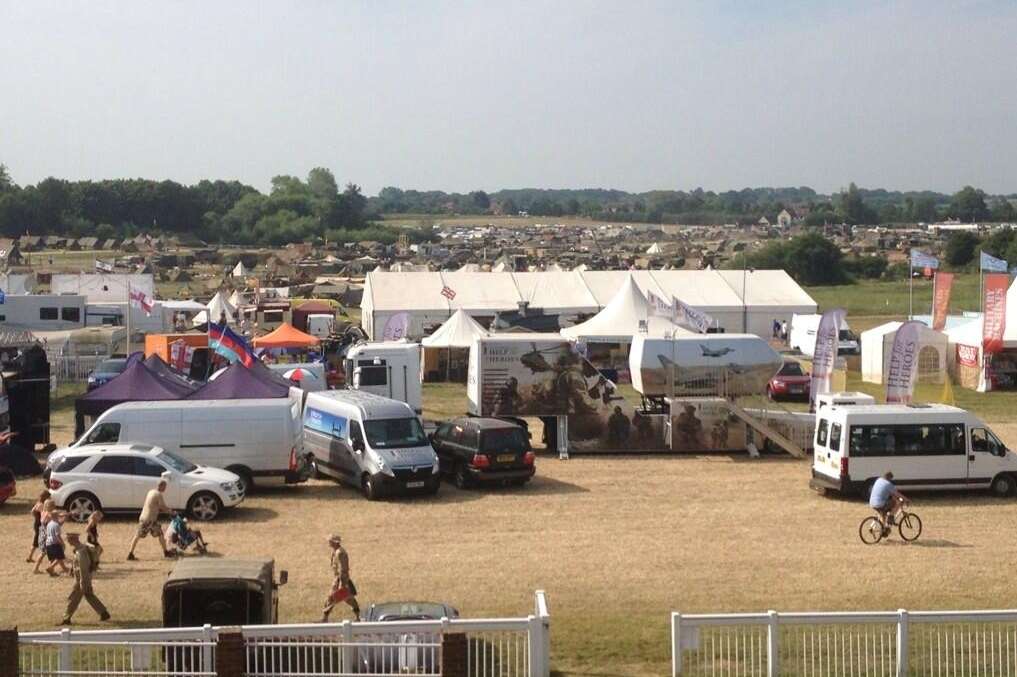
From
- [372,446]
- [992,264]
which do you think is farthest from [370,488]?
[992,264]

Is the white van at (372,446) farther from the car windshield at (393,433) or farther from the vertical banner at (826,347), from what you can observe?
the vertical banner at (826,347)

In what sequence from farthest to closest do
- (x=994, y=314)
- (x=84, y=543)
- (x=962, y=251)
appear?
(x=962, y=251)
(x=994, y=314)
(x=84, y=543)

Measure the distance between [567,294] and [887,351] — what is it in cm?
1378

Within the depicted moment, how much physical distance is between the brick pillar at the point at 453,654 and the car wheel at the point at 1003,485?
45.6 ft

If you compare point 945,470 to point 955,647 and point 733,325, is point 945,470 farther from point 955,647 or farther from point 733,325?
point 733,325

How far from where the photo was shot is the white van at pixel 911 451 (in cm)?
2161

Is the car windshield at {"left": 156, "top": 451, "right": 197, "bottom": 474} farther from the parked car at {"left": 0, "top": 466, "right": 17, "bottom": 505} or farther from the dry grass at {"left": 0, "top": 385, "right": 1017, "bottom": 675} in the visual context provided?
the parked car at {"left": 0, "top": 466, "right": 17, "bottom": 505}

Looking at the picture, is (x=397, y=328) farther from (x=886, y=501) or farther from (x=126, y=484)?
(x=886, y=501)

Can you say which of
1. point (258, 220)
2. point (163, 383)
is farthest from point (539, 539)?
point (258, 220)

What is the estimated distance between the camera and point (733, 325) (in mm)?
49031

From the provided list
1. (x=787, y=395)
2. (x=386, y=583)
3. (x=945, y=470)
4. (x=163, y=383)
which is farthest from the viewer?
(x=787, y=395)

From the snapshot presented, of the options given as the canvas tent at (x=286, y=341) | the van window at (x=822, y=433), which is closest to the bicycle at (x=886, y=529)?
the van window at (x=822, y=433)

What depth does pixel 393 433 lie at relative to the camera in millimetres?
22562

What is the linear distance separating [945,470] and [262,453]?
11.1m
